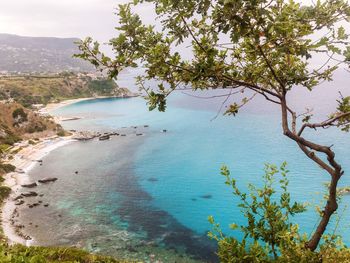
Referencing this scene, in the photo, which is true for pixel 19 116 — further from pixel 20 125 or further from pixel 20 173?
pixel 20 173

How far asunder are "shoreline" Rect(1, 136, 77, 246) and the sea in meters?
2.10

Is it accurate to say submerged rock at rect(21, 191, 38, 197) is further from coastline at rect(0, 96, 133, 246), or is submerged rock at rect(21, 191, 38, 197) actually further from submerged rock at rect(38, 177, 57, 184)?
submerged rock at rect(38, 177, 57, 184)

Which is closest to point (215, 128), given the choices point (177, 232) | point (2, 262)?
point (177, 232)

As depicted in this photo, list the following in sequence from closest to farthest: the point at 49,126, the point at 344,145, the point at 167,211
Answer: the point at 167,211, the point at 344,145, the point at 49,126

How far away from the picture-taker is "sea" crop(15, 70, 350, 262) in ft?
160

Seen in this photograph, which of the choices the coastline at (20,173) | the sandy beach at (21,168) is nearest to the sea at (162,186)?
the coastline at (20,173)

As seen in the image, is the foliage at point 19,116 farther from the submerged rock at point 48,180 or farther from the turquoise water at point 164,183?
the submerged rock at point 48,180

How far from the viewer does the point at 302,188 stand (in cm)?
7262

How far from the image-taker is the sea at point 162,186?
48781mm

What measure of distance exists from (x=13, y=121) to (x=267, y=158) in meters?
92.0

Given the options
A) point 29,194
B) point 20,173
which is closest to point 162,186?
point 29,194

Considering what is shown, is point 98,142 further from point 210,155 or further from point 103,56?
point 103,56

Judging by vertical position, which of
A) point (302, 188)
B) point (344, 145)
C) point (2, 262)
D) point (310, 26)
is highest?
point (310, 26)

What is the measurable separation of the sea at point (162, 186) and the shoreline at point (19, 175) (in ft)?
6.89
